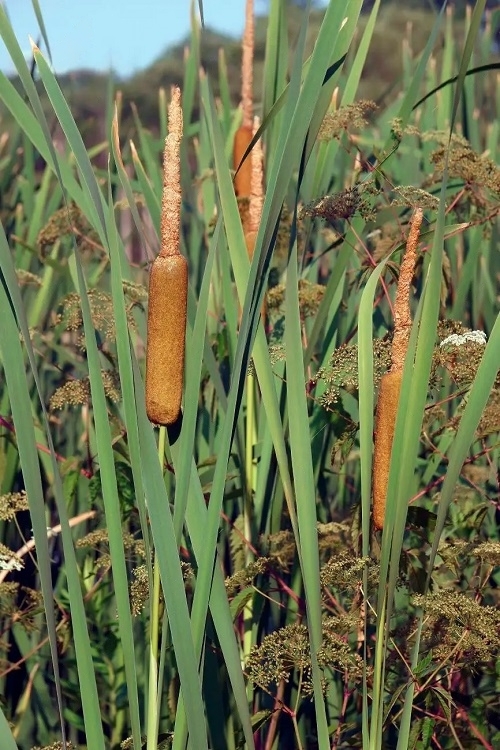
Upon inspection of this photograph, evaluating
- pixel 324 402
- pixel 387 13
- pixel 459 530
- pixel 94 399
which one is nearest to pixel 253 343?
pixel 94 399

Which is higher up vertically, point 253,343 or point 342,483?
point 253,343

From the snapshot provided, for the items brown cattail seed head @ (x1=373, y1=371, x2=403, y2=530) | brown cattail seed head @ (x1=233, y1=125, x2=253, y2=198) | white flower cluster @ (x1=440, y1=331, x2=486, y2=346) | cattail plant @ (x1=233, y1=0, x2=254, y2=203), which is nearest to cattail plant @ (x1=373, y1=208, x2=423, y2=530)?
brown cattail seed head @ (x1=373, y1=371, x2=403, y2=530)

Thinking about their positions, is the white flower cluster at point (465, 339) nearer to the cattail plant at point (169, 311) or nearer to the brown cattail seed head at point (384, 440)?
the brown cattail seed head at point (384, 440)

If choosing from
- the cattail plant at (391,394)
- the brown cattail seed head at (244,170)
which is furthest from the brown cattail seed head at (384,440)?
the brown cattail seed head at (244,170)

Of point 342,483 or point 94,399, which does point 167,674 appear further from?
point 94,399

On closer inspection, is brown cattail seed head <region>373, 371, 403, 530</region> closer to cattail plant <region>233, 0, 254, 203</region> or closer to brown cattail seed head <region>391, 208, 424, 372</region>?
brown cattail seed head <region>391, 208, 424, 372</region>
